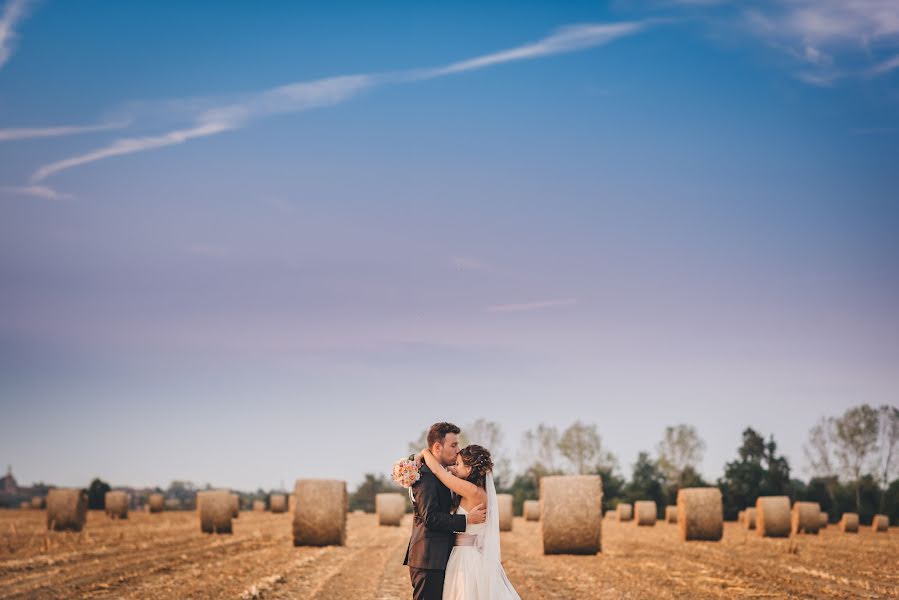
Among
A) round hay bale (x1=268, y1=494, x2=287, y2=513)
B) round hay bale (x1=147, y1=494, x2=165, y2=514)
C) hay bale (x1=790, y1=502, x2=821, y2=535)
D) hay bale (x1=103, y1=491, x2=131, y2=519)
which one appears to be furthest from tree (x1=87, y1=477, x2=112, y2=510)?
hay bale (x1=790, y1=502, x2=821, y2=535)

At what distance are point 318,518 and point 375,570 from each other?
7163 mm

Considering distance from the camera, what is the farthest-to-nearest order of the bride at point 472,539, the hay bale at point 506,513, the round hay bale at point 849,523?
1. the round hay bale at point 849,523
2. the hay bale at point 506,513
3. the bride at point 472,539

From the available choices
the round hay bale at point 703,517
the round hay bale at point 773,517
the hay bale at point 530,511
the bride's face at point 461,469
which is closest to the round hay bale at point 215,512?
the round hay bale at point 703,517

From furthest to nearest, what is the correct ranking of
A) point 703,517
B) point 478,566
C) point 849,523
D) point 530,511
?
point 530,511 → point 849,523 → point 703,517 → point 478,566

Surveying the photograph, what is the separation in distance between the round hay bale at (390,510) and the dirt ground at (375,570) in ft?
41.7

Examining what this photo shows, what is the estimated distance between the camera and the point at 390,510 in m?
40.6

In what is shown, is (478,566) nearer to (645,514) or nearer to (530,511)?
(645,514)

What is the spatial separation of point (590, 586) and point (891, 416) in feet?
231

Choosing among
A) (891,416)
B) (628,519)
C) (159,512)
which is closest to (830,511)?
(628,519)

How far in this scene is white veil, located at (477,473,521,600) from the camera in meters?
7.90

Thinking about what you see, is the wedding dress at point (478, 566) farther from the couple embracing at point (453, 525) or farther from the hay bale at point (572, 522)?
the hay bale at point (572, 522)

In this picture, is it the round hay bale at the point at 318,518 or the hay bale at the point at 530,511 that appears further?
the hay bale at the point at 530,511

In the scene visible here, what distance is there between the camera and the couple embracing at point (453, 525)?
7637 millimetres

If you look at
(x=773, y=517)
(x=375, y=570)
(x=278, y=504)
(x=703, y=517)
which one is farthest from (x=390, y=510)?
(x=375, y=570)
